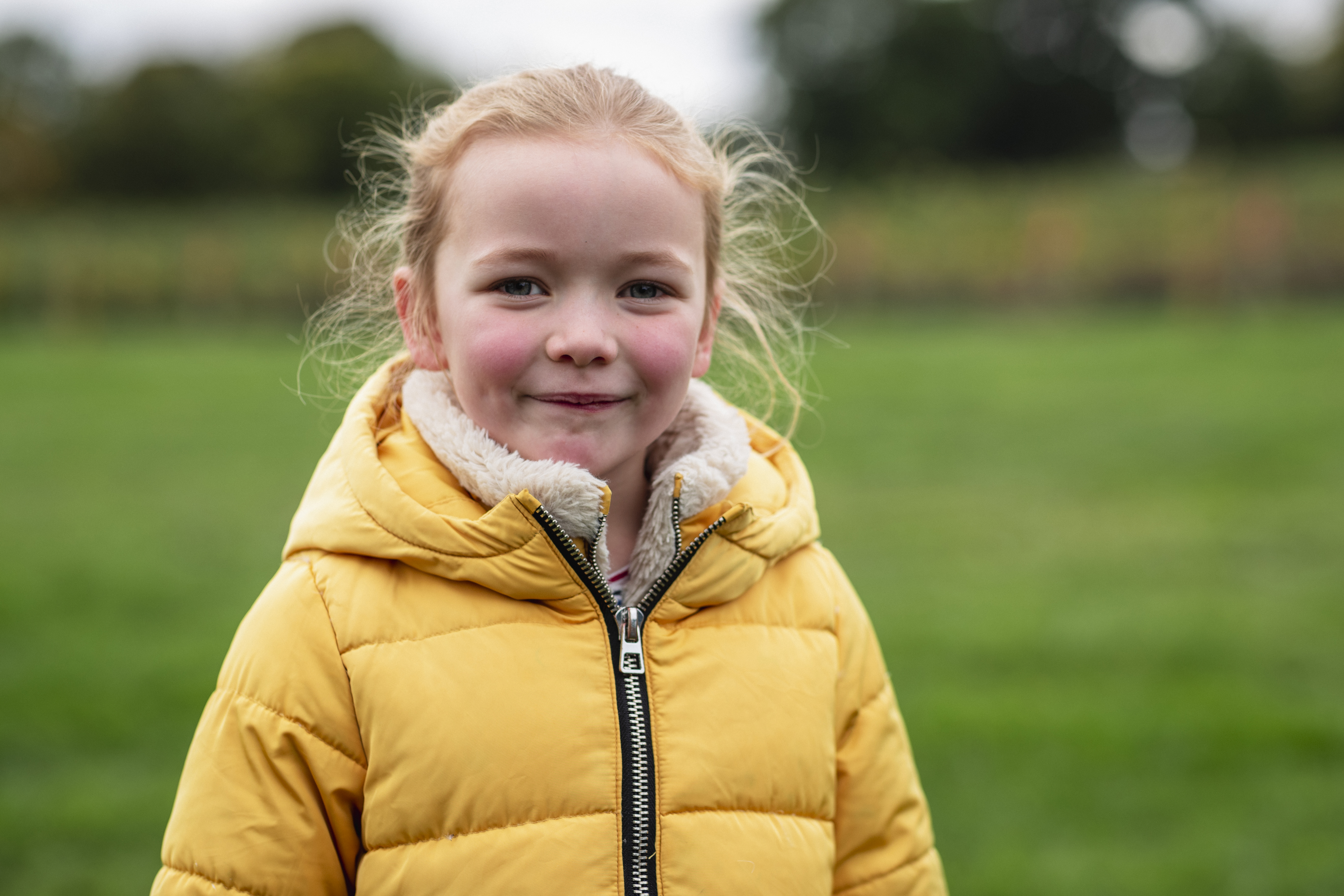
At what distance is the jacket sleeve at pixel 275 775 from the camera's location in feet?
4.29

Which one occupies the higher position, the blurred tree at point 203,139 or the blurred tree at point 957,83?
the blurred tree at point 957,83

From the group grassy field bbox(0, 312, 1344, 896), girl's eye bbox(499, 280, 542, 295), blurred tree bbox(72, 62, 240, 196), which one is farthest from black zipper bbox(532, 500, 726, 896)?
blurred tree bbox(72, 62, 240, 196)

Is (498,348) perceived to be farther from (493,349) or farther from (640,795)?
(640,795)

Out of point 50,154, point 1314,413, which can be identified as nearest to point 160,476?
point 1314,413

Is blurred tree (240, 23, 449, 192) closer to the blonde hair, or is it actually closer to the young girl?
the blonde hair

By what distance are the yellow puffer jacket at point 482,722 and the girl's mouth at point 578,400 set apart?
0.14m

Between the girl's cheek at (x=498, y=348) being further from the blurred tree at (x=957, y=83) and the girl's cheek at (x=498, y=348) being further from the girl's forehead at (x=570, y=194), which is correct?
the blurred tree at (x=957, y=83)

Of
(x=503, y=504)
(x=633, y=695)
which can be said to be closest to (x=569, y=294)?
(x=503, y=504)

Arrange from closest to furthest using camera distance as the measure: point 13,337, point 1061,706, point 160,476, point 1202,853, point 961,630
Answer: point 1202,853
point 1061,706
point 961,630
point 160,476
point 13,337

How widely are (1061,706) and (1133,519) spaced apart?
8.77 feet

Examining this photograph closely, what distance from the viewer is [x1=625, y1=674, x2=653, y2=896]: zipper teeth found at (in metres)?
1.34

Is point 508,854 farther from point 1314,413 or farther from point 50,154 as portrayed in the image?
point 50,154

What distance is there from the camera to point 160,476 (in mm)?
7633

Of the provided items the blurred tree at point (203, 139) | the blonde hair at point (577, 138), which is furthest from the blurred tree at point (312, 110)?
the blonde hair at point (577, 138)
